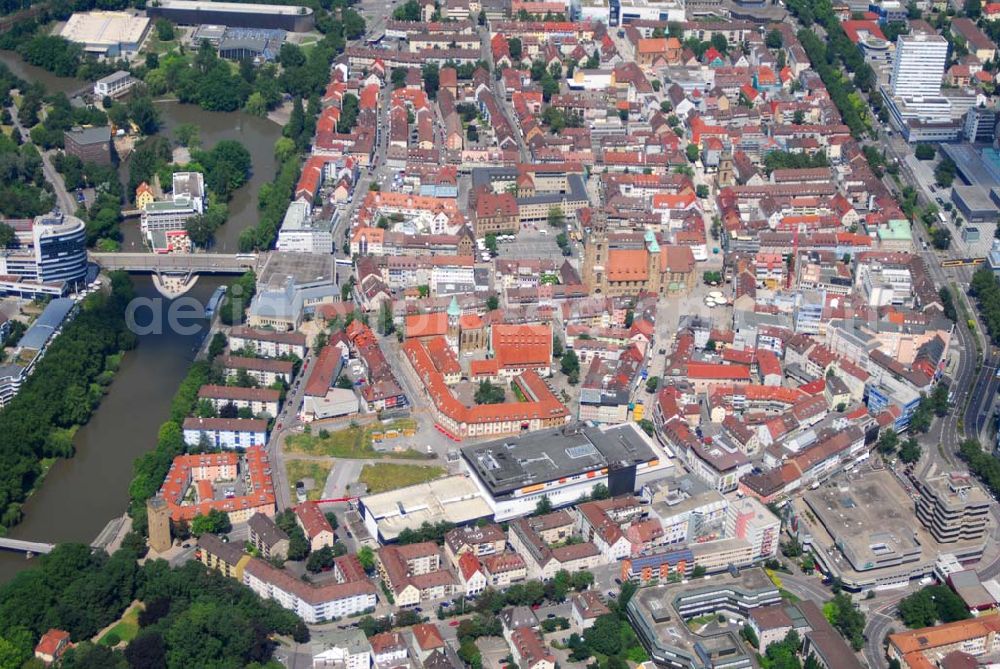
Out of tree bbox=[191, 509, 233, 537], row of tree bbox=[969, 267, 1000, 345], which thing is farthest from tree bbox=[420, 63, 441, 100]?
tree bbox=[191, 509, 233, 537]

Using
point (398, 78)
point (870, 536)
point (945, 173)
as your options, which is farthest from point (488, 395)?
point (398, 78)

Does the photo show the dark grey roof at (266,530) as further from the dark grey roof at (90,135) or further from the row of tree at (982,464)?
the dark grey roof at (90,135)

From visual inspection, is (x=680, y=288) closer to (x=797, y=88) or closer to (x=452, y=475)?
(x=452, y=475)

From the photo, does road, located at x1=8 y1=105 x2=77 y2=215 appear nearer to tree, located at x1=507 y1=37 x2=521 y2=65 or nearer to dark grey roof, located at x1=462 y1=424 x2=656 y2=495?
tree, located at x1=507 y1=37 x2=521 y2=65

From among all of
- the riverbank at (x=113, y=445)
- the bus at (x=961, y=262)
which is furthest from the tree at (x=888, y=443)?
the riverbank at (x=113, y=445)

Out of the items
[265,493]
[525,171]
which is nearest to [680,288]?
[525,171]
